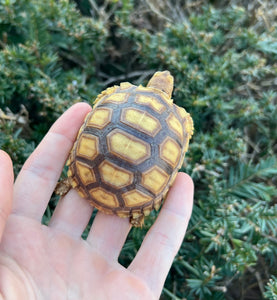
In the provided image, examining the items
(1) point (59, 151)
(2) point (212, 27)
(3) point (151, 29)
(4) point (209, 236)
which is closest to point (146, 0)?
(3) point (151, 29)

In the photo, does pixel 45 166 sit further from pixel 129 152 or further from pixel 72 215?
pixel 129 152

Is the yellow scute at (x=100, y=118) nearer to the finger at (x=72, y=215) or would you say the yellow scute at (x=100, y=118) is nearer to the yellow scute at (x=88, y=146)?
the yellow scute at (x=88, y=146)

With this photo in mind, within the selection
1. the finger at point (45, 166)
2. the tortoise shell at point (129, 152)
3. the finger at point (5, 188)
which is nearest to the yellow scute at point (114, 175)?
the tortoise shell at point (129, 152)

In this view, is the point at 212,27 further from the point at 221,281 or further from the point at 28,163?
the point at 221,281

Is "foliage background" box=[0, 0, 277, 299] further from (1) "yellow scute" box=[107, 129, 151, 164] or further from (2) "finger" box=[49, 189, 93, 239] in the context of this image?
(1) "yellow scute" box=[107, 129, 151, 164]

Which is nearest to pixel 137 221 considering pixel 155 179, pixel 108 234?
pixel 108 234
